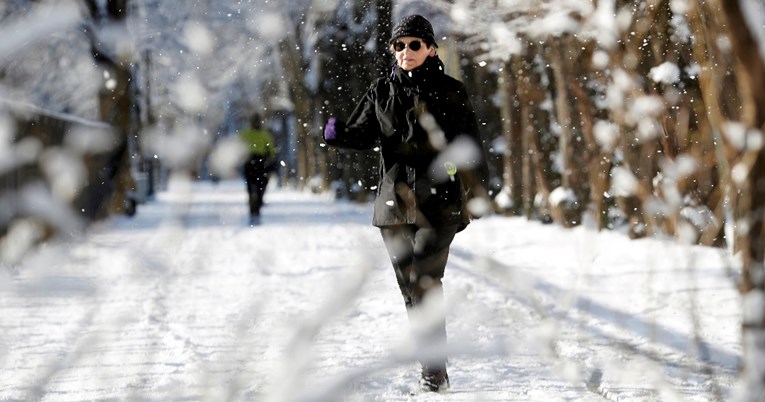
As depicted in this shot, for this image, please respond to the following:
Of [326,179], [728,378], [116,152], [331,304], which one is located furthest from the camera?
[326,179]

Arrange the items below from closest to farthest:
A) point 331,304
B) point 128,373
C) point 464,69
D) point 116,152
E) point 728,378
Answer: point 331,304 < point 116,152 < point 128,373 < point 728,378 < point 464,69

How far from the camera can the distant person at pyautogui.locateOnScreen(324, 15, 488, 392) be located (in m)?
3.95

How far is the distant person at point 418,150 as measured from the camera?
13.0 ft

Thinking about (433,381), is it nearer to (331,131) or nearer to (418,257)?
(418,257)

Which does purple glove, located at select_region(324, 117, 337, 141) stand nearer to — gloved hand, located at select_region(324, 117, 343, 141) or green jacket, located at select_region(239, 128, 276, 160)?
gloved hand, located at select_region(324, 117, 343, 141)

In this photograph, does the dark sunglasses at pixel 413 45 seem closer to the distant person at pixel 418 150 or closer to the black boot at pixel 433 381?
the distant person at pixel 418 150

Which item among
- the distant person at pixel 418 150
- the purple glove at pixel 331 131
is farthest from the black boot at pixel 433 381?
the purple glove at pixel 331 131

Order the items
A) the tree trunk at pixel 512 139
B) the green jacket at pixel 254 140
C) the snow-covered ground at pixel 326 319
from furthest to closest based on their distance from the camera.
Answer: the tree trunk at pixel 512 139
the green jacket at pixel 254 140
the snow-covered ground at pixel 326 319

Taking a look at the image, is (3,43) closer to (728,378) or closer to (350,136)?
(350,136)

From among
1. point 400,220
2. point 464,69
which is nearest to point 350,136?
point 400,220

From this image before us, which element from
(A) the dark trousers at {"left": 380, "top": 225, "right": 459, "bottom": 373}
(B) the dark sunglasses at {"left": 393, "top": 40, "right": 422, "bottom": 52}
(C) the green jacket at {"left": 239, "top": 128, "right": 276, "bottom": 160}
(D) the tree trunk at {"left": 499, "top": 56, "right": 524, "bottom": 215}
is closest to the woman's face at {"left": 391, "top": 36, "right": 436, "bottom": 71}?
(B) the dark sunglasses at {"left": 393, "top": 40, "right": 422, "bottom": 52}

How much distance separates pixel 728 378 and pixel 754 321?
3.17 m

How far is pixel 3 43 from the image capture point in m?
1.08

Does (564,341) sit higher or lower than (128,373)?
lower
